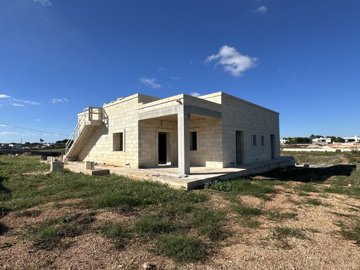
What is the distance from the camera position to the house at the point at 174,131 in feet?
38.6

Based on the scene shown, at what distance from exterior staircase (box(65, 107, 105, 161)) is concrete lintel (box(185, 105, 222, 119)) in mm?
8176

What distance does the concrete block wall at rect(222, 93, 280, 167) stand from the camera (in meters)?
13.9

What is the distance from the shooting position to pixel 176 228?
5.16 m

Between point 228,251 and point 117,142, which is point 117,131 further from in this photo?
point 228,251

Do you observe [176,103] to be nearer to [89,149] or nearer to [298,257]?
[298,257]

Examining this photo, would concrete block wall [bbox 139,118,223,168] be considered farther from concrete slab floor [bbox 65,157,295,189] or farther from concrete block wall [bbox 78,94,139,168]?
concrete slab floor [bbox 65,157,295,189]

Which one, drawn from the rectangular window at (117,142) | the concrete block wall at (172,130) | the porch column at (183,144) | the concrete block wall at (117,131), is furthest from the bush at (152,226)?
the rectangular window at (117,142)

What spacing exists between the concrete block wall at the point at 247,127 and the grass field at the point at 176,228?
18.4ft

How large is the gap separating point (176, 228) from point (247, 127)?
40.1ft

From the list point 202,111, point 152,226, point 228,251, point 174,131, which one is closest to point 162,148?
point 174,131

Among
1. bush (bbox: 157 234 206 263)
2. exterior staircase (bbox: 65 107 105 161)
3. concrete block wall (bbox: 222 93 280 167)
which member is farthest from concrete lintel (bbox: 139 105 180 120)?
bush (bbox: 157 234 206 263)

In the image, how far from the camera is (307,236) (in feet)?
16.1

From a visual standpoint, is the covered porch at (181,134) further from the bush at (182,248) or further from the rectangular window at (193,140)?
the bush at (182,248)

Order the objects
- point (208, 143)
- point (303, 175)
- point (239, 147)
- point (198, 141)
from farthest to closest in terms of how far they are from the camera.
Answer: point (239, 147) → point (198, 141) → point (303, 175) → point (208, 143)
